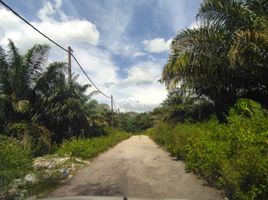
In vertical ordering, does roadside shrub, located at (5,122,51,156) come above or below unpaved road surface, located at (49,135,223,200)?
above

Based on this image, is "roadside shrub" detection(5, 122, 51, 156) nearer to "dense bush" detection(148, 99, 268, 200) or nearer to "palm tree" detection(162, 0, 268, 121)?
"palm tree" detection(162, 0, 268, 121)

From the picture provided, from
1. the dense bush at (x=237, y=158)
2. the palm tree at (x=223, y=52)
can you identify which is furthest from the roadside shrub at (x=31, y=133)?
the dense bush at (x=237, y=158)

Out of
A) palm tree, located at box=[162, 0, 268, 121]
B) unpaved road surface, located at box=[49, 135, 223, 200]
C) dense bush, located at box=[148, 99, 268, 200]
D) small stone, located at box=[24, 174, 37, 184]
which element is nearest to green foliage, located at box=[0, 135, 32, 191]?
→ small stone, located at box=[24, 174, 37, 184]

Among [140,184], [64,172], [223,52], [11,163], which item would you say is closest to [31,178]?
[11,163]

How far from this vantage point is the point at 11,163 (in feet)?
23.0

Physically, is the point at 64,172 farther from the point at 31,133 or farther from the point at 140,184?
the point at 31,133

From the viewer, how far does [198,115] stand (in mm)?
17266

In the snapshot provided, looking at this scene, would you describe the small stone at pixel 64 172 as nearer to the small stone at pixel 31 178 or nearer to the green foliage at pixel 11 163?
the small stone at pixel 31 178

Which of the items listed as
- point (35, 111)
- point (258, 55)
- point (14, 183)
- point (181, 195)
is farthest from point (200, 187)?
point (35, 111)

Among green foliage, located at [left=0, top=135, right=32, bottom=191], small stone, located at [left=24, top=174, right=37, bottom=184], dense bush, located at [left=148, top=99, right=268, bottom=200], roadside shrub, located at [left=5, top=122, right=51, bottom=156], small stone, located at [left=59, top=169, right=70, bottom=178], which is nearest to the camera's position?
dense bush, located at [left=148, top=99, right=268, bottom=200]

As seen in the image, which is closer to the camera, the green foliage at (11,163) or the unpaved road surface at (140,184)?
the green foliage at (11,163)

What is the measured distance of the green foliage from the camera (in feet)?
22.3

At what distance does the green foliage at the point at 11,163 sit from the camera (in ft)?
22.3

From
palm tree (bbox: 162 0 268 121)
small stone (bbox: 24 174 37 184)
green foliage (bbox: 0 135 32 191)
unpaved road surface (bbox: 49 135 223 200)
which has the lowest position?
unpaved road surface (bbox: 49 135 223 200)
